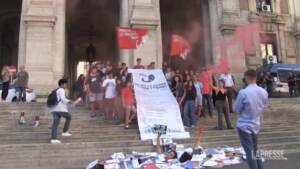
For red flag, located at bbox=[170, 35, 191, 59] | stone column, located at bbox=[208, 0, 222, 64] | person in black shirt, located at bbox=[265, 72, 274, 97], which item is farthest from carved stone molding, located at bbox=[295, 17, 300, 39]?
red flag, located at bbox=[170, 35, 191, 59]

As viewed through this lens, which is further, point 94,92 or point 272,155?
point 94,92

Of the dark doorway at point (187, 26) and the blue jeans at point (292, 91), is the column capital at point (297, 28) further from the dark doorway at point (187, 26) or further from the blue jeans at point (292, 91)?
the dark doorway at point (187, 26)

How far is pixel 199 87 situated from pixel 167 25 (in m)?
16.0

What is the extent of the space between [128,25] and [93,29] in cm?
927

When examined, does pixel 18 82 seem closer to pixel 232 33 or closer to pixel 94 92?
pixel 94 92

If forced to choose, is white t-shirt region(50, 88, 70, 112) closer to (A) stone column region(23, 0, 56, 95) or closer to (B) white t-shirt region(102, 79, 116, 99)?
(B) white t-shirt region(102, 79, 116, 99)

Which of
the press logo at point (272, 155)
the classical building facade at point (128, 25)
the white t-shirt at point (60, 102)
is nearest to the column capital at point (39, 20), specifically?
the classical building facade at point (128, 25)

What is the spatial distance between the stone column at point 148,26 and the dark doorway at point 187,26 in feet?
10.6

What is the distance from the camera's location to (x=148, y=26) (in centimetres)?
2109

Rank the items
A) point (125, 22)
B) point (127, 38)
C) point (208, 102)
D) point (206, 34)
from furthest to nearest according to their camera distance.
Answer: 1. point (206, 34)
2. point (125, 22)
3. point (127, 38)
4. point (208, 102)

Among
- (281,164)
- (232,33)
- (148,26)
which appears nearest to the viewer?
(281,164)

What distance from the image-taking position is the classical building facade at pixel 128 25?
19.7 metres

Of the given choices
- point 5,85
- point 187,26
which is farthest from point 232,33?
point 5,85

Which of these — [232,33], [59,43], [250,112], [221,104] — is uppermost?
[232,33]
